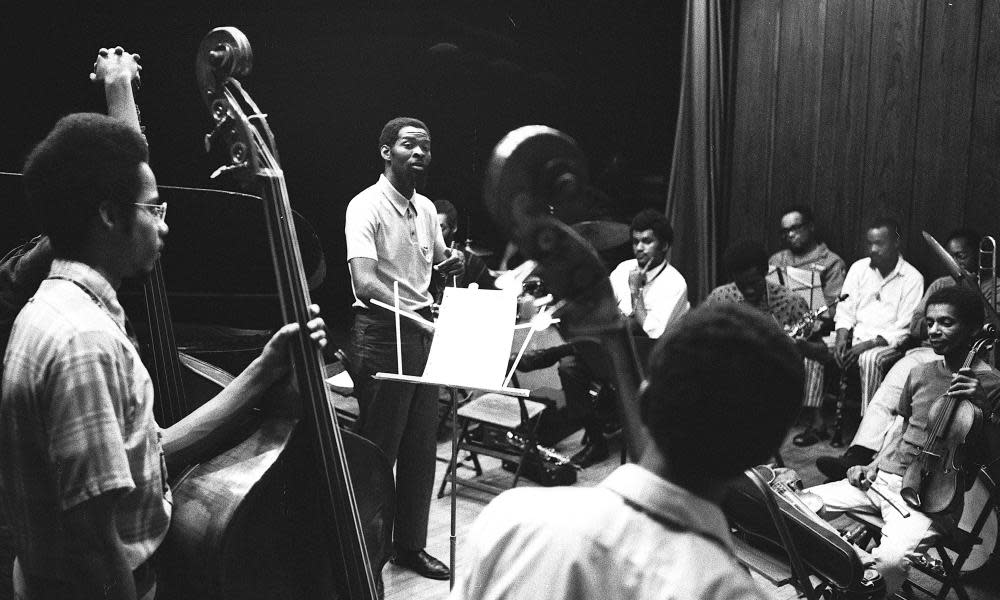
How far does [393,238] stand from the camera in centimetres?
304

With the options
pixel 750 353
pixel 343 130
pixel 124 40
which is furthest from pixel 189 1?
pixel 750 353

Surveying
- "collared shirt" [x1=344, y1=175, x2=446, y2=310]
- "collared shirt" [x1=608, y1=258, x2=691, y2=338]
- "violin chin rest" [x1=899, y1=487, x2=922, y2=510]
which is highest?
"collared shirt" [x1=344, y1=175, x2=446, y2=310]

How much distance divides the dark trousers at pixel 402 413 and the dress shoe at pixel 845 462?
2.11m

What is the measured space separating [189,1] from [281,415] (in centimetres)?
444

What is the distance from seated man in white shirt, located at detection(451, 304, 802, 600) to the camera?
0.80 metres

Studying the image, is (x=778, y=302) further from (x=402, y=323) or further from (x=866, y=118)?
(x=402, y=323)

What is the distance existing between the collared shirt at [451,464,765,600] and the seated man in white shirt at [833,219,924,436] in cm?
458

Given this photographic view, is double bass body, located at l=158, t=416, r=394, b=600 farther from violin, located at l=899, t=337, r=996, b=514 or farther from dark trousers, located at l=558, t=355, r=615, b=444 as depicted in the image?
dark trousers, located at l=558, t=355, r=615, b=444

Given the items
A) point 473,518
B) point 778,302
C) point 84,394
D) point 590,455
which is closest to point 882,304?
point 778,302

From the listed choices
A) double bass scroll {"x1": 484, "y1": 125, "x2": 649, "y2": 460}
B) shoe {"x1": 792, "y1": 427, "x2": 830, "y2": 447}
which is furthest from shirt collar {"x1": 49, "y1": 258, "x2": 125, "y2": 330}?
shoe {"x1": 792, "y1": 427, "x2": 830, "y2": 447}

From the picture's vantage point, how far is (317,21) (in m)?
5.94

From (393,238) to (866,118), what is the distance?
177 inches

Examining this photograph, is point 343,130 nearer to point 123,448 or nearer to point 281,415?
point 281,415

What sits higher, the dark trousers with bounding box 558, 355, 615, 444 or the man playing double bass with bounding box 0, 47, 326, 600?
the man playing double bass with bounding box 0, 47, 326, 600
